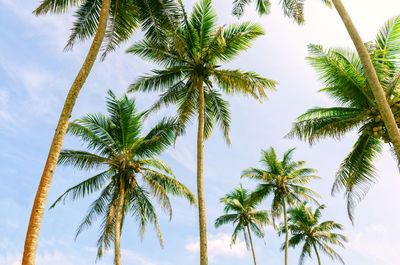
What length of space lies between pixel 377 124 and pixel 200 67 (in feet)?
22.4

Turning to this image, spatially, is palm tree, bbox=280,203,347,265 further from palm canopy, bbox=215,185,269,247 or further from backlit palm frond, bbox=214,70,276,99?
backlit palm frond, bbox=214,70,276,99

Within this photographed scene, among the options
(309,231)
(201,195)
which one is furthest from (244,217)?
(201,195)

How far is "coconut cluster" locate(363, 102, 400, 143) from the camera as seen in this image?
31.9 ft

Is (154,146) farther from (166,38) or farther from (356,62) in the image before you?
(356,62)

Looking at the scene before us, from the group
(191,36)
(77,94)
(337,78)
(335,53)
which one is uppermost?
(191,36)

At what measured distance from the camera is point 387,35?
10328 mm

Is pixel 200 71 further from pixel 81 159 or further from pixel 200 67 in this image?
pixel 81 159

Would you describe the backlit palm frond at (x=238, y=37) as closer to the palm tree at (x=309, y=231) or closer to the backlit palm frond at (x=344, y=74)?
the backlit palm frond at (x=344, y=74)

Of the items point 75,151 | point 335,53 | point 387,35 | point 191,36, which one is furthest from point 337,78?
point 75,151

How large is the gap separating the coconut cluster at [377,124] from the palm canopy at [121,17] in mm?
7868

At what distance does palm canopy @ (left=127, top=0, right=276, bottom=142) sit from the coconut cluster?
12.1 feet

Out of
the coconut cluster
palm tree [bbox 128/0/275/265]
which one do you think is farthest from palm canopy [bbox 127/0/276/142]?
the coconut cluster

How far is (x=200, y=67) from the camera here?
11344 mm

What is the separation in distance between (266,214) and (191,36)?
61.1ft
